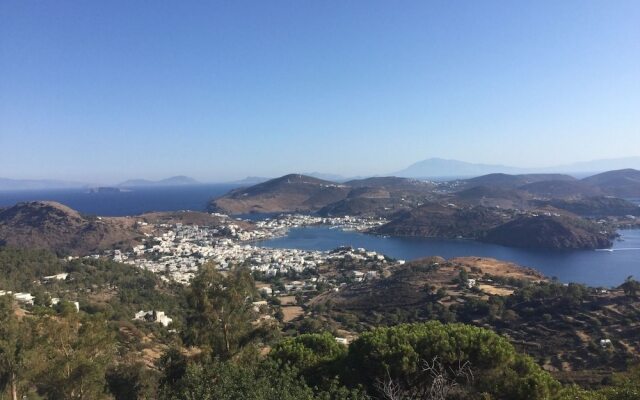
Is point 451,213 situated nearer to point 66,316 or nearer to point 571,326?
point 571,326

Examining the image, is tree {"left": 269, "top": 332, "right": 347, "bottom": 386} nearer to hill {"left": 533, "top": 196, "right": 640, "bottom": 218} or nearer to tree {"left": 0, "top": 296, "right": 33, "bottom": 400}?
tree {"left": 0, "top": 296, "right": 33, "bottom": 400}

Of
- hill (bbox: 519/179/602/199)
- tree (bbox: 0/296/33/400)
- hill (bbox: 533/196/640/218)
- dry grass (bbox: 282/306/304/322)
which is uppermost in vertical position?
tree (bbox: 0/296/33/400)

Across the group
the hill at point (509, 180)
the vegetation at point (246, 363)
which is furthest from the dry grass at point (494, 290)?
the hill at point (509, 180)

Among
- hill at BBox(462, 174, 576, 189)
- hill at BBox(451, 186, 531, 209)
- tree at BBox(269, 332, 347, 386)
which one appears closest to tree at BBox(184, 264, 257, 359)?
tree at BBox(269, 332, 347, 386)

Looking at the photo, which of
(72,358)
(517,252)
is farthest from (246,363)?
(517,252)

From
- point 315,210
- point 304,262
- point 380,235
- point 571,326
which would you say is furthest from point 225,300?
point 315,210

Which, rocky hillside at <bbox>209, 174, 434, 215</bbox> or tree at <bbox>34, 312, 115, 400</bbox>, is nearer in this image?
tree at <bbox>34, 312, 115, 400</bbox>
